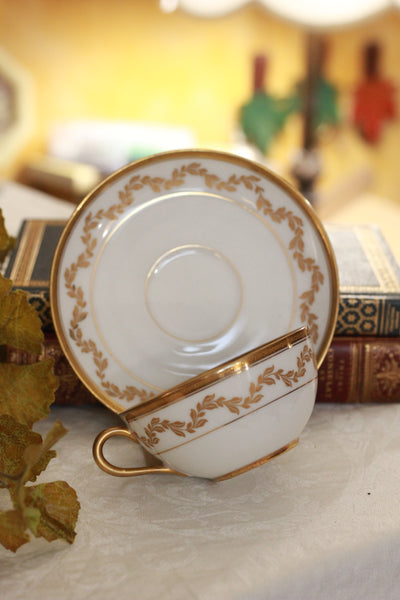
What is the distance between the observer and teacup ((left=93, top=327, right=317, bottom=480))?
43 cm

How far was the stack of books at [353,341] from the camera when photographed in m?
0.57

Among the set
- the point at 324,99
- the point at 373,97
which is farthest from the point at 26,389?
the point at 373,97

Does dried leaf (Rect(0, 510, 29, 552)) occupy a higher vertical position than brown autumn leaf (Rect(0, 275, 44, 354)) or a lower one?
lower

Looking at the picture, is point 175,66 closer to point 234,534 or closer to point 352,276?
point 352,276

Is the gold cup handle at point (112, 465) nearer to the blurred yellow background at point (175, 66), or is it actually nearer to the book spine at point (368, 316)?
the book spine at point (368, 316)

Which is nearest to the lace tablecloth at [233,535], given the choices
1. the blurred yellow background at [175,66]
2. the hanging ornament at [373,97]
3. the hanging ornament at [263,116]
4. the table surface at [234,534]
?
the table surface at [234,534]

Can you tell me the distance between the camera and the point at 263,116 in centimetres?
249

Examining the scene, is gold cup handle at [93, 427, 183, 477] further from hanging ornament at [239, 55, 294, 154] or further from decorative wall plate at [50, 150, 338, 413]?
hanging ornament at [239, 55, 294, 154]

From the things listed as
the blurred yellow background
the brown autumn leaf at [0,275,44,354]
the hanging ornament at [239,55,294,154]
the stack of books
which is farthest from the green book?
the hanging ornament at [239,55,294,154]

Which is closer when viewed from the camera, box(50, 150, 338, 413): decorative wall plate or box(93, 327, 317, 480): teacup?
box(93, 327, 317, 480): teacup

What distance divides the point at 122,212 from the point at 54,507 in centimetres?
24

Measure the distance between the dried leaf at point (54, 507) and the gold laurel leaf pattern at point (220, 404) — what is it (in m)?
0.06

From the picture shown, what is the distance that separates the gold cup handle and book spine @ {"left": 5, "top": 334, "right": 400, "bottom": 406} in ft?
0.40

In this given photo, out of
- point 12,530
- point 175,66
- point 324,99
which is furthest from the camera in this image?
point 324,99
